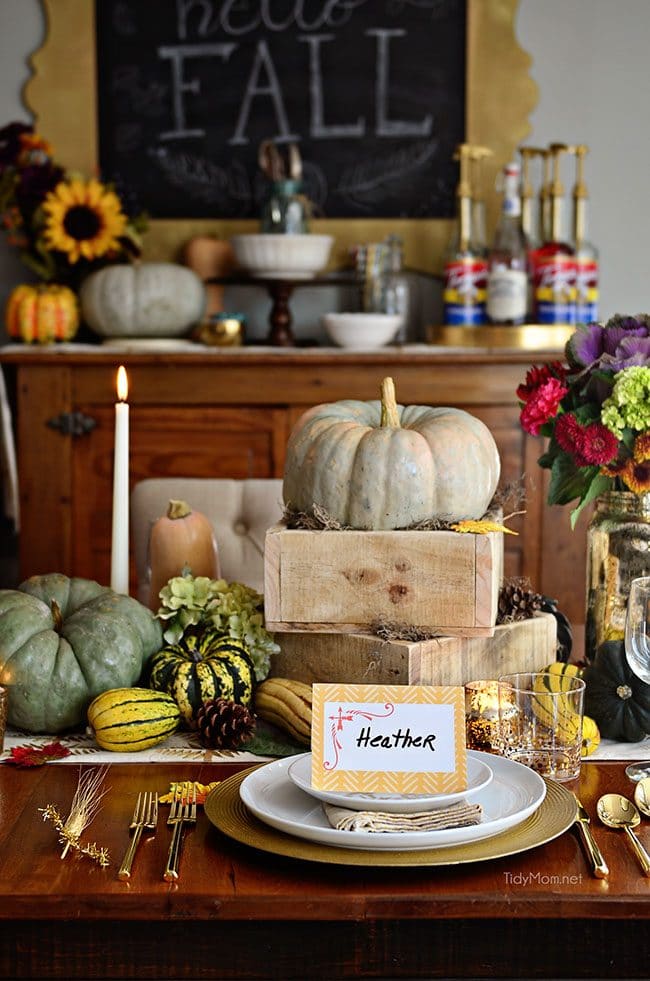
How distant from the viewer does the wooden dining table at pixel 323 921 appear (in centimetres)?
87

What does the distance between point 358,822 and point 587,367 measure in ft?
2.12

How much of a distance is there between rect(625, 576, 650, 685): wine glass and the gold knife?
14 centimetres

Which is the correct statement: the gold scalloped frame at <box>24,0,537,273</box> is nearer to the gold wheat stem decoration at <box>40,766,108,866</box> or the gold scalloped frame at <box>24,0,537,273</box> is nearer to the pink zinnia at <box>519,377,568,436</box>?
the pink zinnia at <box>519,377,568,436</box>

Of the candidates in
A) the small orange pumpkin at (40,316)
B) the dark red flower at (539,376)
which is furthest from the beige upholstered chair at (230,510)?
the small orange pumpkin at (40,316)

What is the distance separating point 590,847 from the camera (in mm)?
943

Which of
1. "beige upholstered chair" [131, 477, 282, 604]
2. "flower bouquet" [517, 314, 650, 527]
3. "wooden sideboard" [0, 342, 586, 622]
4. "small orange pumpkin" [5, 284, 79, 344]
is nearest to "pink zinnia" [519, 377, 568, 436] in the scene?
"flower bouquet" [517, 314, 650, 527]

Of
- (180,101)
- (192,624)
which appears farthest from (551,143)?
(192,624)

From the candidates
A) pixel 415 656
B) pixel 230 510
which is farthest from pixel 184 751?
pixel 230 510

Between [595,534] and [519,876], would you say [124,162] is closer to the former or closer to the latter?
[595,534]

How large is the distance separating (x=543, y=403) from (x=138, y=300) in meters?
1.86

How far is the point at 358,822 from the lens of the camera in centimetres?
91

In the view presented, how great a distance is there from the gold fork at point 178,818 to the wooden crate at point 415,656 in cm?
26

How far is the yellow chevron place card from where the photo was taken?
965mm

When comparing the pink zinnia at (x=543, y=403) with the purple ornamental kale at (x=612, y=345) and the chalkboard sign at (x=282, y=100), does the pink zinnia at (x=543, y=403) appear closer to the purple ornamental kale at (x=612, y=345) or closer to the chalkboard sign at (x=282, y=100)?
the purple ornamental kale at (x=612, y=345)
